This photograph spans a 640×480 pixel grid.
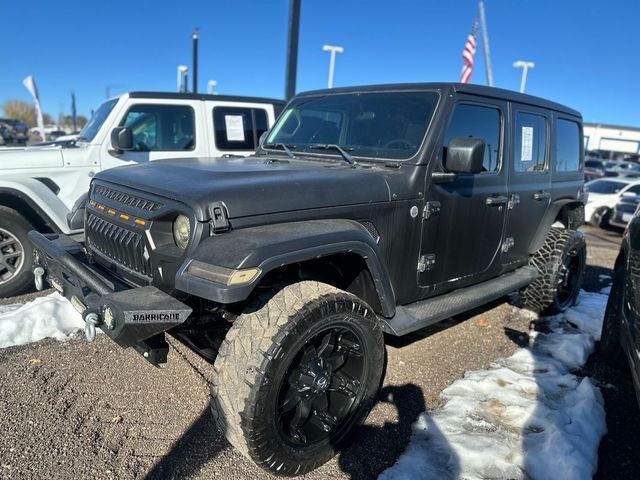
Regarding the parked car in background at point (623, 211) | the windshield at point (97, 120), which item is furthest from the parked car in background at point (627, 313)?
the parked car in background at point (623, 211)

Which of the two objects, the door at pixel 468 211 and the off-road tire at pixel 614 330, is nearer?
the door at pixel 468 211

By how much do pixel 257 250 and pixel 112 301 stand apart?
0.69m

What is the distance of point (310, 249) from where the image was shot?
7.33 ft

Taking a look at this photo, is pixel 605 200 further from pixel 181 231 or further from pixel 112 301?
pixel 112 301

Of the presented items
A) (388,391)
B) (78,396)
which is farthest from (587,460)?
(78,396)

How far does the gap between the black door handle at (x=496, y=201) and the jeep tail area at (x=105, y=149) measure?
10.4ft

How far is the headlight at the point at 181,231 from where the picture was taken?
2325mm

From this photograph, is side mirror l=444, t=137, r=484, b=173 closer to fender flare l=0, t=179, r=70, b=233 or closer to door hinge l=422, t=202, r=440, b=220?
door hinge l=422, t=202, r=440, b=220

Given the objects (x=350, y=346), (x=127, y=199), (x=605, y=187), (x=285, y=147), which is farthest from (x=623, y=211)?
(x=127, y=199)

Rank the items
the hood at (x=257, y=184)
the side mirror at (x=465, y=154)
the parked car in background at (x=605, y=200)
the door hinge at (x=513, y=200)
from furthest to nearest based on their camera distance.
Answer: the parked car in background at (x=605, y=200) < the door hinge at (x=513, y=200) < the side mirror at (x=465, y=154) < the hood at (x=257, y=184)

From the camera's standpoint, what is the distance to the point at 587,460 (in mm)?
2580

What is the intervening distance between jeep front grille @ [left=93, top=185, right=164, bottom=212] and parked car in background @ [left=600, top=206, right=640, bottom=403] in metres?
2.76

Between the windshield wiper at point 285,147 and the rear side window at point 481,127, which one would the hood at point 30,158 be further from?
the rear side window at point 481,127

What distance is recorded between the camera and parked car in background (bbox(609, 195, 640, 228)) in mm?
10844
